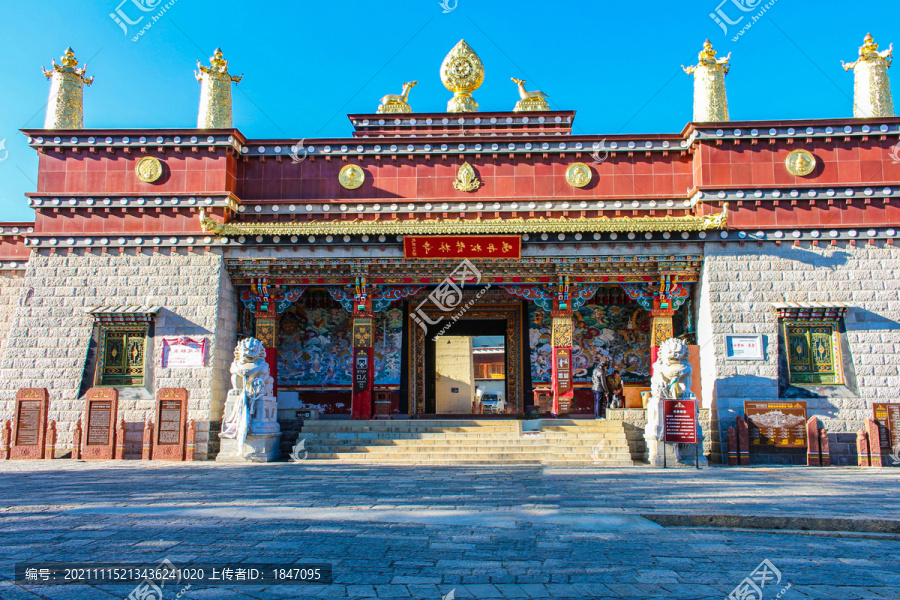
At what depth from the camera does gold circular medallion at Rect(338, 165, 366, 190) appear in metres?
16.0

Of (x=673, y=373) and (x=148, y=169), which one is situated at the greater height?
(x=148, y=169)

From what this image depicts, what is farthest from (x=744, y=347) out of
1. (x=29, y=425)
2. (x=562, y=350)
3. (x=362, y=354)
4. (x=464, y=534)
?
(x=29, y=425)

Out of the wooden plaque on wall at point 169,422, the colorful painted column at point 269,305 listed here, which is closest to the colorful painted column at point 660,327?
the colorful painted column at point 269,305

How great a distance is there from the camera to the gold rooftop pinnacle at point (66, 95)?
1527cm

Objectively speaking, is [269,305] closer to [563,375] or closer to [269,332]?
[269,332]

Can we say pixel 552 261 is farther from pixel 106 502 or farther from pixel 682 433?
pixel 106 502

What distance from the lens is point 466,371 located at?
25703 millimetres

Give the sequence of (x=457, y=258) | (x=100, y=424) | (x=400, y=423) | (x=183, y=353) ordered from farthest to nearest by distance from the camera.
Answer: (x=457, y=258) → (x=183, y=353) → (x=400, y=423) → (x=100, y=424)

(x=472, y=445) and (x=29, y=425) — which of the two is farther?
(x=29, y=425)

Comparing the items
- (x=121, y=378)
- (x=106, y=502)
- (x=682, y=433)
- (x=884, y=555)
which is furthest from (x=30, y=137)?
(x=884, y=555)

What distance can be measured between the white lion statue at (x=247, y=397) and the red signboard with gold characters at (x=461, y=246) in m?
3.87

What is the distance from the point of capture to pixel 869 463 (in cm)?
1280

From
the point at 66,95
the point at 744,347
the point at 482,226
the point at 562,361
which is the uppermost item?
the point at 66,95

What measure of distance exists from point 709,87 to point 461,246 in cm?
704
